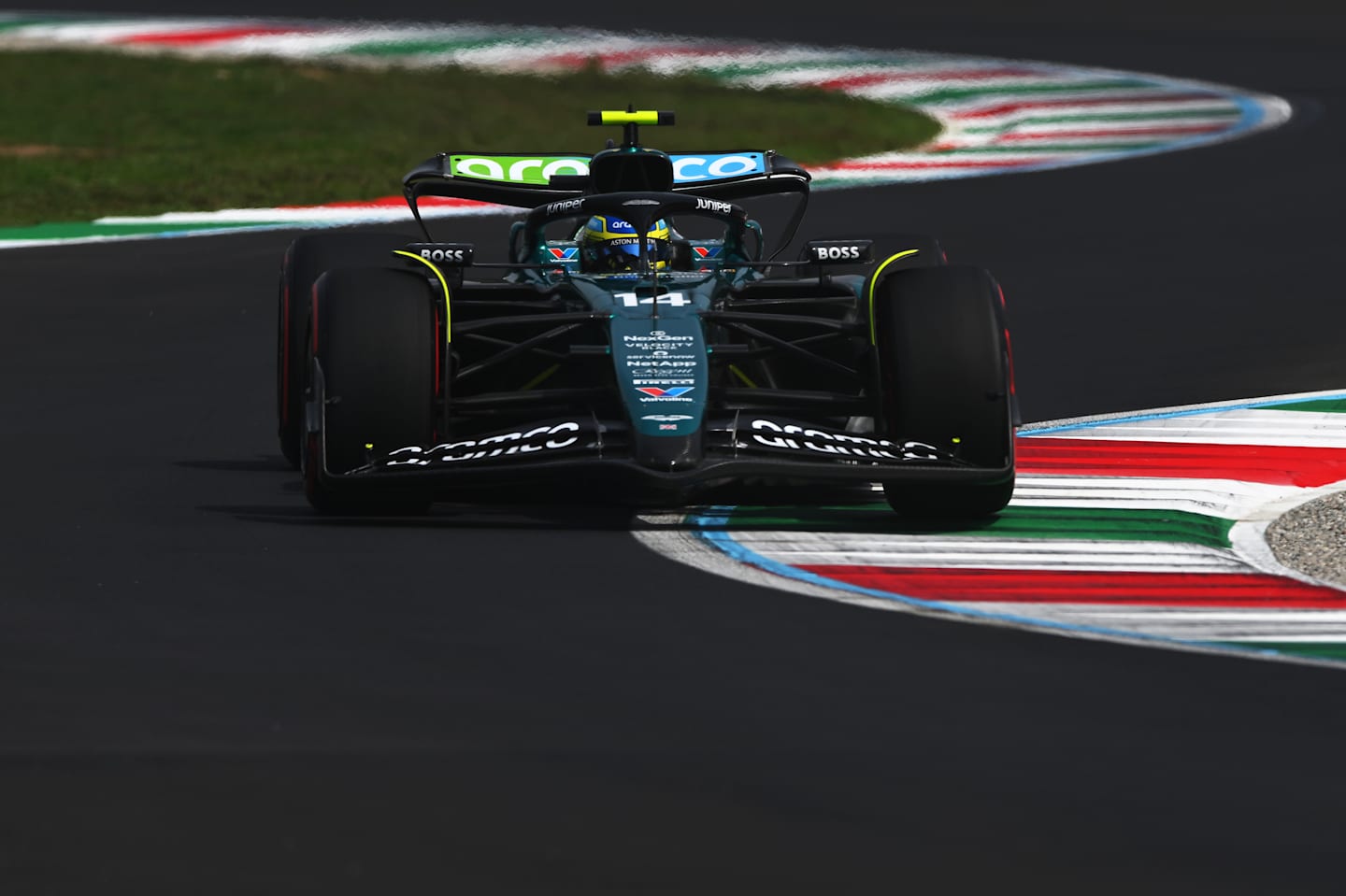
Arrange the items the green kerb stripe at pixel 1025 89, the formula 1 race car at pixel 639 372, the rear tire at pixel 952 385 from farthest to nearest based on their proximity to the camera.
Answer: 1. the green kerb stripe at pixel 1025 89
2. the rear tire at pixel 952 385
3. the formula 1 race car at pixel 639 372

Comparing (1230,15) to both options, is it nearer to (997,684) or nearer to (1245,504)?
(1245,504)

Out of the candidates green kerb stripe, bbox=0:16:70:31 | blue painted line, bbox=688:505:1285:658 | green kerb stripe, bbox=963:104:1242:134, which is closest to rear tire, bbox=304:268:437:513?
blue painted line, bbox=688:505:1285:658

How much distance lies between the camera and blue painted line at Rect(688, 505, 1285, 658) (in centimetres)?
784

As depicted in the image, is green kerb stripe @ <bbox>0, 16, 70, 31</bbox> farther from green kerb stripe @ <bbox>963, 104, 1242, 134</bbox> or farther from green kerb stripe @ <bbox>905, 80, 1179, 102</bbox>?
green kerb stripe @ <bbox>963, 104, 1242, 134</bbox>

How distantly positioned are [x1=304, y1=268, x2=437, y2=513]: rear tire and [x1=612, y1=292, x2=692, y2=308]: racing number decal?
739 mm

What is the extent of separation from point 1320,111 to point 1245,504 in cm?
1741

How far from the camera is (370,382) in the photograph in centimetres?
976

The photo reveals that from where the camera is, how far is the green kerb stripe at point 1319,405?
12.4m

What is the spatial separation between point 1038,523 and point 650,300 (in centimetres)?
161

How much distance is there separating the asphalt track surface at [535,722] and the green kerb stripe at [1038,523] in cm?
65

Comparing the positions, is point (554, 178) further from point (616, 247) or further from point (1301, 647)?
point (1301, 647)

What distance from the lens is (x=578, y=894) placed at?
557cm

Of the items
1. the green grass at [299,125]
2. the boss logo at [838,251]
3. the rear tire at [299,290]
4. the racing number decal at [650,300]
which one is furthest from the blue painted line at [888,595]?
the green grass at [299,125]

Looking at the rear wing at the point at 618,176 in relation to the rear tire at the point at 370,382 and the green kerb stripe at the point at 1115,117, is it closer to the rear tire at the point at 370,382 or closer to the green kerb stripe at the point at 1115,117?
the rear tire at the point at 370,382
